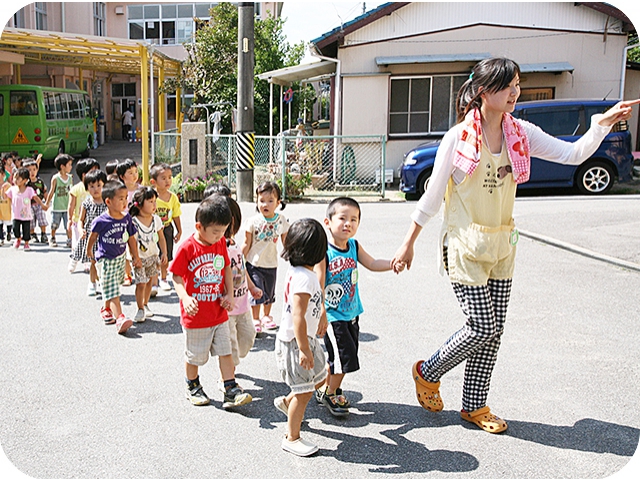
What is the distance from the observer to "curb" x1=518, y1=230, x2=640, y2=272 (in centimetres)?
793

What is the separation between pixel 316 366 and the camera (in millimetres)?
3730

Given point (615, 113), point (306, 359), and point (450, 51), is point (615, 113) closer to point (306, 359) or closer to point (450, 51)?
point (306, 359)

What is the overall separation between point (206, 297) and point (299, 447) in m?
1.17

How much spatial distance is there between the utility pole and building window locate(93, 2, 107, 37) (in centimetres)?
2140

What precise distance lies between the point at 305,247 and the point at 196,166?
12.4 metres

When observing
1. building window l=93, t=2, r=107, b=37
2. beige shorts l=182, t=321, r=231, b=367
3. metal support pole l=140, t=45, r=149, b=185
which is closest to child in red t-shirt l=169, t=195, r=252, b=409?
beige shorts l=182, t=321, r=231, b=367

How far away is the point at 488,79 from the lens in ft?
12.2

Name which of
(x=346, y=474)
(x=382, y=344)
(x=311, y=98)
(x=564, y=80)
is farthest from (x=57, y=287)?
(x=311, y=98)

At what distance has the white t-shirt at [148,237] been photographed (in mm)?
6316

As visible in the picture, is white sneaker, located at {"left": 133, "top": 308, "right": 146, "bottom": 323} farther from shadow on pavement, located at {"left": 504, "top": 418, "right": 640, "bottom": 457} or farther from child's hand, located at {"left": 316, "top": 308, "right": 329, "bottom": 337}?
shadow on pavement, located at {"left": 504, "top": 418, "right": 640, "bottom": 457}

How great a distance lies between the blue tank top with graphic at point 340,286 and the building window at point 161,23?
3207 centimetres

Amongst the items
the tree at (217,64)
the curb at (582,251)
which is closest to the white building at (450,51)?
the tree at (217,64)

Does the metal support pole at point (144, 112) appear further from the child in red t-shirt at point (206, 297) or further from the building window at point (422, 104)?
the child in red t-shirt at point (206, 297)

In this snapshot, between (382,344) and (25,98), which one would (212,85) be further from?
(382,344)
